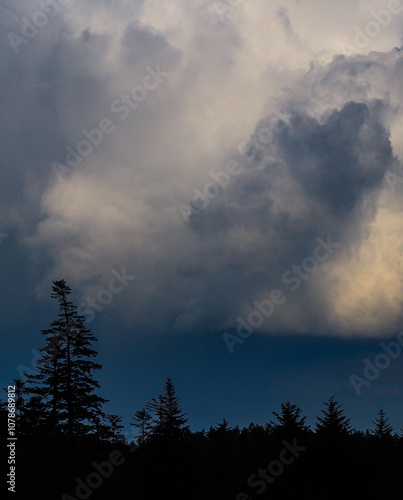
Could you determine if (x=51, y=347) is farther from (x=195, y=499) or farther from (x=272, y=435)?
(x=272, y=435)

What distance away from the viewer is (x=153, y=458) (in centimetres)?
4528

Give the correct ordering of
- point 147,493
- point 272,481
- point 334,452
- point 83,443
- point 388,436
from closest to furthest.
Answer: point 83,443, point 147,493, point 272,481, point 334,452, point 388,436

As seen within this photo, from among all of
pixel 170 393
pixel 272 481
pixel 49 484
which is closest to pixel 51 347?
pixel 49 484

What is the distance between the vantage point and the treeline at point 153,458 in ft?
122

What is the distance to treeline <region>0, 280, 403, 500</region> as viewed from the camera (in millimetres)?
37312

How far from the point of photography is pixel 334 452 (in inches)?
2211

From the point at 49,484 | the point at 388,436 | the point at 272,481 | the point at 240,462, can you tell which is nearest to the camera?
the point at 49,484

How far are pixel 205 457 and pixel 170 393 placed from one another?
53.4 feet
